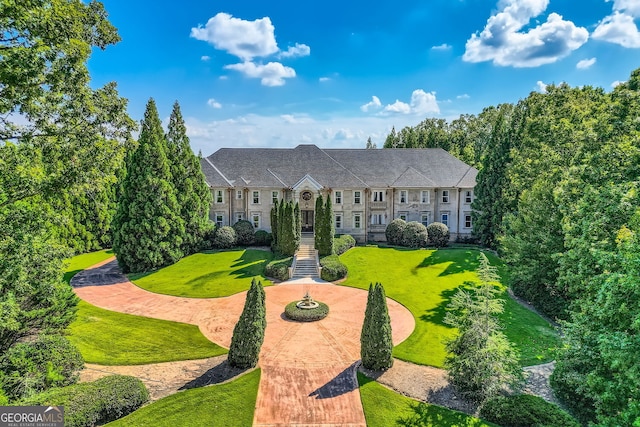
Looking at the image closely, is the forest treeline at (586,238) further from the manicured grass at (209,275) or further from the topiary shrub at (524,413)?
the manicured grass at (209,275)

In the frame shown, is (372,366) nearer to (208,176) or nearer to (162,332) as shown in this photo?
(162,332)

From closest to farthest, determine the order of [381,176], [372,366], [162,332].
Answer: [372,366] < [162,332] < [381,176]

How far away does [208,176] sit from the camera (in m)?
41.2

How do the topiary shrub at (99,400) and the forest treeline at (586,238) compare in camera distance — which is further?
the topiary shrub at (99,400)

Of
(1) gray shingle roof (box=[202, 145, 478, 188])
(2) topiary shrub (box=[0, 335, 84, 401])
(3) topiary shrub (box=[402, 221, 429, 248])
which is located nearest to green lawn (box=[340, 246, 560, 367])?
(3) topiary shrub (box=[402, 221, 429, 248])

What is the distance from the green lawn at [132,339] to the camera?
16953 mm

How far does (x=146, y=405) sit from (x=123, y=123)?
10.8m

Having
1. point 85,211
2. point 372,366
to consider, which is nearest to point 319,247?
point 372,366

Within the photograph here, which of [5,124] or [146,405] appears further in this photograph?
[146,405]

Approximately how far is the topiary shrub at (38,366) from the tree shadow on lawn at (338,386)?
9.22 meters

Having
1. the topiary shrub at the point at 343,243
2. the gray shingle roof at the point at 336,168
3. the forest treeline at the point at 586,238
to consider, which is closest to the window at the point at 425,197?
the gray shingle roof at the point at 336,168

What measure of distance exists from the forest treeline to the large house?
767 cm
